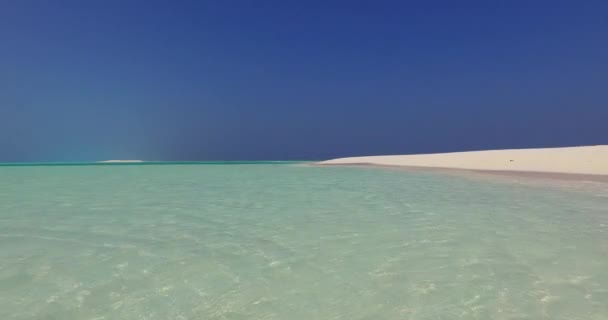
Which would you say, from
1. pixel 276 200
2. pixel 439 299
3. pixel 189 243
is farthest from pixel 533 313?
pixel 276 200

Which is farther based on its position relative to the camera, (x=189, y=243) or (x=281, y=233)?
(x=281, y=233)

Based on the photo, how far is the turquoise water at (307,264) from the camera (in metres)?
2.59

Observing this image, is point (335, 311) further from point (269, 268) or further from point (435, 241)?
point (435, 241)

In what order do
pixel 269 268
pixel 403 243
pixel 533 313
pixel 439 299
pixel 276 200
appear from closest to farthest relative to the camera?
pixel 533 313 < pixel 439 299 < pixel 269 268 < pixel 403 243 < pixel 276 200

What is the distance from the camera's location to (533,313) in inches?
96.0

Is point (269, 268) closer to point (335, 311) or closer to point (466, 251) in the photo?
point (335, 311)

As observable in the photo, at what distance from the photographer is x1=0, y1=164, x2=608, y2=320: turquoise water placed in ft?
8.51

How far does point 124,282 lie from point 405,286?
2.55 meters

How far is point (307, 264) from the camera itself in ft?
11.7

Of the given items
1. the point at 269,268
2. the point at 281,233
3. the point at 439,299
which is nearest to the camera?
the point at 439,299

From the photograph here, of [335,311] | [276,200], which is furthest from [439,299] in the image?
[276,200]

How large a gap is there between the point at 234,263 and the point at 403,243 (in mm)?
2118

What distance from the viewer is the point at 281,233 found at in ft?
16.1

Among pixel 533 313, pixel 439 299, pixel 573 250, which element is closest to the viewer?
pixel 533 313
